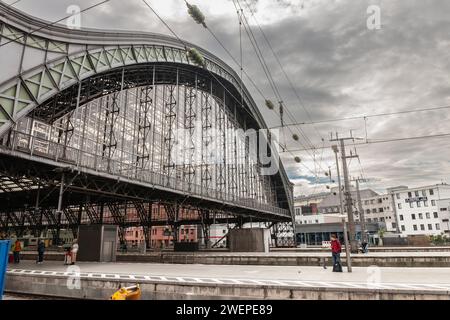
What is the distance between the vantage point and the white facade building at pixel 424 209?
253ft

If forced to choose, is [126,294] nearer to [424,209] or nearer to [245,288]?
[245,288]

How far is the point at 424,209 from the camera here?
81.6 metres

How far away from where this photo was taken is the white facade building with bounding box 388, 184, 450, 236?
77062 millimetres

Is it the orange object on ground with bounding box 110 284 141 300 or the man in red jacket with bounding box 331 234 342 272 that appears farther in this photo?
the man in red jacket with bounding box 331 234 342 272

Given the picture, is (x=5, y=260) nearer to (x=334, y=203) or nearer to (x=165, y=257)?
(x=165, y=257)

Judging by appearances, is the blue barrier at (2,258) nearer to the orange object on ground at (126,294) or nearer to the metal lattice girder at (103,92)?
the orange object on ground at (126,294)

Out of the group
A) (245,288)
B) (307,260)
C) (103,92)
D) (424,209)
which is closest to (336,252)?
(307,260)

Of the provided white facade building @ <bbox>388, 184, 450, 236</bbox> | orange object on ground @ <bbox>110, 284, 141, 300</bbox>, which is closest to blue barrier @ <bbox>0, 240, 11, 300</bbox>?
orange object on ground @ <bbox>110, 284, 141, 300</bbox>

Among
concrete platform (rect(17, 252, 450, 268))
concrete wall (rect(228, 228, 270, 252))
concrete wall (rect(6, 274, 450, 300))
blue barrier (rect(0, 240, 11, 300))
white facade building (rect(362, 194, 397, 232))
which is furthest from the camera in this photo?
white facade building (rect(362, 194, 397, 232))

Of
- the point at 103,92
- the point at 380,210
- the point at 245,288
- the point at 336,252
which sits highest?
the point at 103,92

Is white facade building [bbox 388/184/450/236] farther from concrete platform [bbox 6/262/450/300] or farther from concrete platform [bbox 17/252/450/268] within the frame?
concrete platform [bbox 6/262/450/300]

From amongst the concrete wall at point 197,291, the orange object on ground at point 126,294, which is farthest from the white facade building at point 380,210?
the orange object on ground at point 126,294

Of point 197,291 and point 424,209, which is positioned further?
point 424,209
